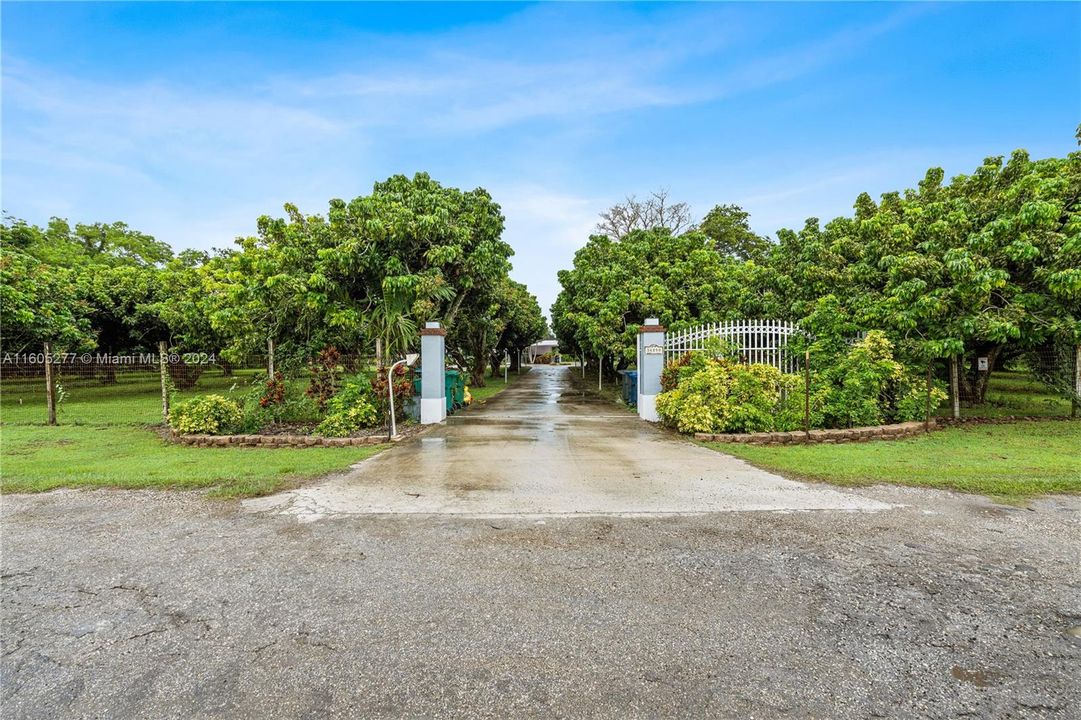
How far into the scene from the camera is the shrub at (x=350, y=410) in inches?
318

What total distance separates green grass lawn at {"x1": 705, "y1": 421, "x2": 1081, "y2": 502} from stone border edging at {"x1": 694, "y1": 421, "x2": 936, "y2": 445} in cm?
22

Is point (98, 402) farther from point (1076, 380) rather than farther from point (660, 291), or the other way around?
point (1076, 380)

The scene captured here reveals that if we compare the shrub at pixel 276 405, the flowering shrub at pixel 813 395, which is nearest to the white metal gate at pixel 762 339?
the flowering shrub at pixel 813 395

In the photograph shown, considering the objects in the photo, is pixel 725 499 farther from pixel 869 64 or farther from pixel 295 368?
pixel 869 64

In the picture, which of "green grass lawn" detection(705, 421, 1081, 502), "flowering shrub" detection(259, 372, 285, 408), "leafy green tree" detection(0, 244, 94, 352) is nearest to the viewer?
"green grass lawn" detection(705, 421, 1081, 502)

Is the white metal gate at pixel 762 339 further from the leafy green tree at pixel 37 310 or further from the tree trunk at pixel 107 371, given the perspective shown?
the leafy green tree at pixel 37 310

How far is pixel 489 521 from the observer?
13.3 ft

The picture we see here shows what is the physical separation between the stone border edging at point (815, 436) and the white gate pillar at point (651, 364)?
102 inches

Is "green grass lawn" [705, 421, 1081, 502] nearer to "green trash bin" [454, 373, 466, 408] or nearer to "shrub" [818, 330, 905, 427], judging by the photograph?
"shrub" [818, 330, 905, 427]

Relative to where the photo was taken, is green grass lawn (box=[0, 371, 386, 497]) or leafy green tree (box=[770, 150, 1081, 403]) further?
leafy green tree (box=[770, 150, 1081, 403])

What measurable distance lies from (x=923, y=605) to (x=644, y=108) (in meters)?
12.8

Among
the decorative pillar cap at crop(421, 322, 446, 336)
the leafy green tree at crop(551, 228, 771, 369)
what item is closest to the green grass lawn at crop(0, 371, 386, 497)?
the decorative pillar cap at crop(421, 322, 446, 336)

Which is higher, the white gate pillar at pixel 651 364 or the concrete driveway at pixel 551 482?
the white gate pillar at pixel 651 364

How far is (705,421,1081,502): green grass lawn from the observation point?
16.7ft
